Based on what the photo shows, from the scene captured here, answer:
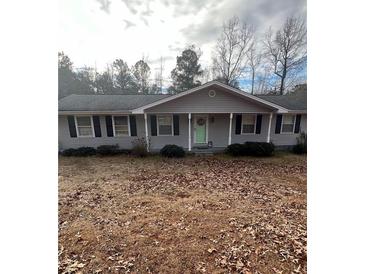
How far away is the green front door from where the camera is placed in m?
11.7

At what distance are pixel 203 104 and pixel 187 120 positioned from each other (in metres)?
1.47

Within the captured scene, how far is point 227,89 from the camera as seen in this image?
34.0ft

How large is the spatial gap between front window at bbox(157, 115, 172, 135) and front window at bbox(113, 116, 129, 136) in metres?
2.00

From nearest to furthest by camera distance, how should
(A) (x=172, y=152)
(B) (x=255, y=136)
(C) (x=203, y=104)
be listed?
(A) (x=172, y=152) < (C) (x=203, y=104) < (B) (x=255, y=136)

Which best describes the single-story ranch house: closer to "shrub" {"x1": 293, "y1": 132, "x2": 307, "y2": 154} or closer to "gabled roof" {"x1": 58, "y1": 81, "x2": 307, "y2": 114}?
"gabled roof" {"x1": 58, "y1": 81, "x2": 307, "y2": 114}

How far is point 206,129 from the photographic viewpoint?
11789 millimetres

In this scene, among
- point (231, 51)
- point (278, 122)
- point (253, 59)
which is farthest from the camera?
point (231, 51)

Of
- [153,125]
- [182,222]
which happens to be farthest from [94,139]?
[182,222]

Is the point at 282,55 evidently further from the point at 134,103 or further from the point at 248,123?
the point at 134,103

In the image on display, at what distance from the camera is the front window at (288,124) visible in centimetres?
1209

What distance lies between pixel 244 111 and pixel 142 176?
706cm

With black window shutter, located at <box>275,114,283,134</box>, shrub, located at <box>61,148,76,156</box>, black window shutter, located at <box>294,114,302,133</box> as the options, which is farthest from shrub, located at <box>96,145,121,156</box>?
black window shutter, located at <box>294,114,302,133</box>

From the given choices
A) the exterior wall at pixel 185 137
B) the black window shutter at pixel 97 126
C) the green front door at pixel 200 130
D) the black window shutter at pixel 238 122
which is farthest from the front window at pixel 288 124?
the black window shutter at pixel 97 126
